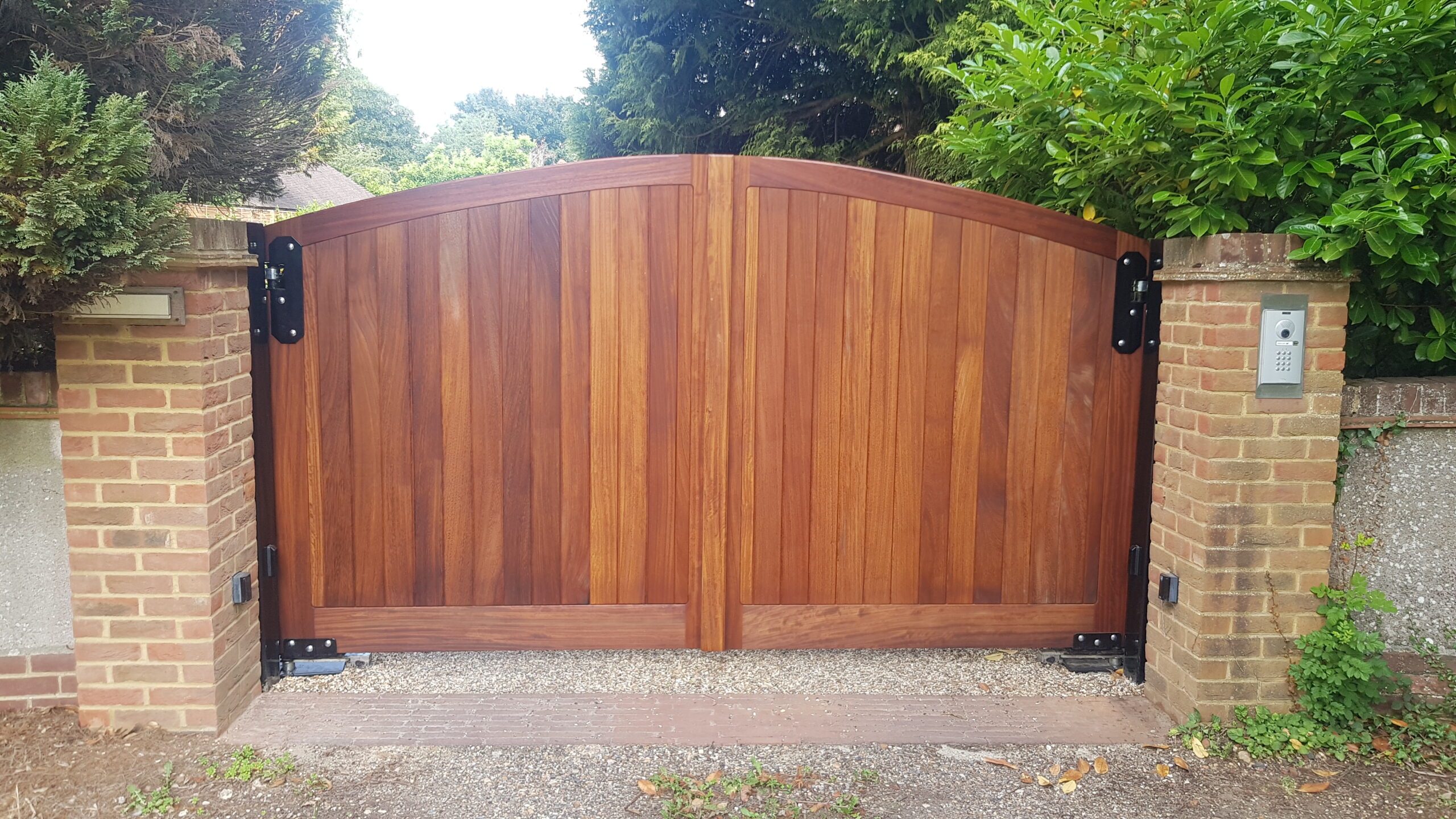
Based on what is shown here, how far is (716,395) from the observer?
142 inches

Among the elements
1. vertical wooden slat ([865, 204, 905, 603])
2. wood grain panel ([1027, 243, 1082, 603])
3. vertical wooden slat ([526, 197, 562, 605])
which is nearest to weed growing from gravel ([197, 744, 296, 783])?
vertical wooden slat ([526, 197, 562, 605])

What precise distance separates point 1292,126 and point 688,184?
81.7 inches

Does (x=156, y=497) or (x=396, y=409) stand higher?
(x=396, y=409)

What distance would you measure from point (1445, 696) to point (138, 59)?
543 cm

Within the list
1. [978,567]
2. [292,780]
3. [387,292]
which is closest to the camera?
[292,780]

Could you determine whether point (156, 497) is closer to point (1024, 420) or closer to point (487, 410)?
point (487, 410)

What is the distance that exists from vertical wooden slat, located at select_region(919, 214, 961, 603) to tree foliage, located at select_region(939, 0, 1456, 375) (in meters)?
0.55

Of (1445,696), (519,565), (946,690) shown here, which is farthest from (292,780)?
(1445,696)

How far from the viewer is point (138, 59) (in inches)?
144

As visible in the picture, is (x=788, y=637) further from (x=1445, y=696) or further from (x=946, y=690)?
(x=1445, y=696)

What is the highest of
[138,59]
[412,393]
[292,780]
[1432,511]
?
[138,59]

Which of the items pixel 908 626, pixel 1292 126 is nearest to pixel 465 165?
pixel 908 626

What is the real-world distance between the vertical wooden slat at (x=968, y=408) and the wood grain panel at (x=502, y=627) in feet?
3.76

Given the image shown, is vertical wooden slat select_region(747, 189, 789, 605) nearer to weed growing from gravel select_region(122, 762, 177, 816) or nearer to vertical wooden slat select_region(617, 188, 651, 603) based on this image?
vertical wooden slat select_region(617, 188, 651, 603)
